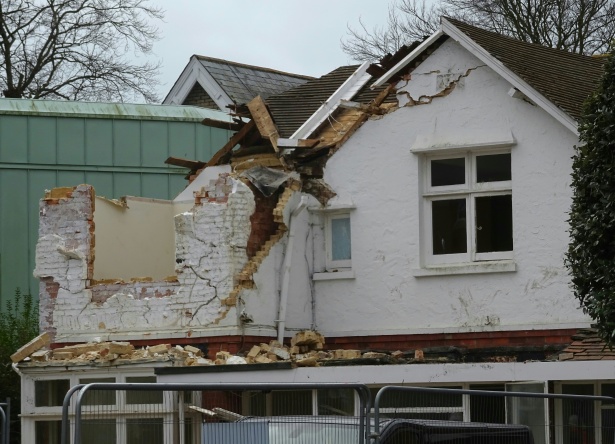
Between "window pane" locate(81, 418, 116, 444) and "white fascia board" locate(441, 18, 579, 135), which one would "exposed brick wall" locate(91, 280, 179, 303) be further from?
"window pane" locate(81, 418, 116, 444)

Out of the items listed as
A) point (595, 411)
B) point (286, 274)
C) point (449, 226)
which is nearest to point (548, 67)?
point (449, 226)

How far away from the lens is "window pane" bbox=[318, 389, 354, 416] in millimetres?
16203

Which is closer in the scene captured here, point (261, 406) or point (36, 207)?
point (261, 406)

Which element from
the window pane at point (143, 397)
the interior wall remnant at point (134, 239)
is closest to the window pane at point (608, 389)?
the window pane at point (143, 397)

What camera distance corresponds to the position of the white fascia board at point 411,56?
65.4ft

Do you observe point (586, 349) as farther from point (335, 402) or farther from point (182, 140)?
point (182, 140)

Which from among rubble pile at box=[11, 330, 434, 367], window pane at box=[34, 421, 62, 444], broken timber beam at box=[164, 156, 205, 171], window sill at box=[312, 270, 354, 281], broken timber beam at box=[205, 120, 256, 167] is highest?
broken timber beam at box=[205, 120, 256, 167]

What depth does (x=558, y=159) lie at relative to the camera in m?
19.0

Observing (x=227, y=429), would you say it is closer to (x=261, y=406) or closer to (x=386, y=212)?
(x=261, y=406)

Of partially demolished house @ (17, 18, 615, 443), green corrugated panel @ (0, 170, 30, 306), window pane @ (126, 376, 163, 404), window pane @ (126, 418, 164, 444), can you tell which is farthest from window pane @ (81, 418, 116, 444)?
green corrugated panel @ (0, 170, 30, 306)

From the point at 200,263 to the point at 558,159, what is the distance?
5.24 metres

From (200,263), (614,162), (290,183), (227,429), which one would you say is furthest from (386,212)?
(227,429)

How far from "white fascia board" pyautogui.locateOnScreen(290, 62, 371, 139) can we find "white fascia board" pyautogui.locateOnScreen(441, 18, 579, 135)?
264 centimetres

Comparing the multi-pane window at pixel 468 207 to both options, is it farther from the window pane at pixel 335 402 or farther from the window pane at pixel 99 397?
the window pane at pixel 99 397
